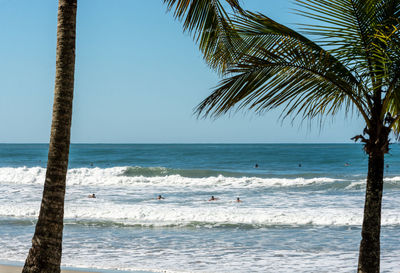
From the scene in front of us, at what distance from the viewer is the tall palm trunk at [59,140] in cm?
473

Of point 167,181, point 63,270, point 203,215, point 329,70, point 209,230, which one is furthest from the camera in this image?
point 167,181

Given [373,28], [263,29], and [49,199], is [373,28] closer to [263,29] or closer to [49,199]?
[263,29]

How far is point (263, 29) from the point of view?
15.3 feet

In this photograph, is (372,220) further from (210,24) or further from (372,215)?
(210,24)

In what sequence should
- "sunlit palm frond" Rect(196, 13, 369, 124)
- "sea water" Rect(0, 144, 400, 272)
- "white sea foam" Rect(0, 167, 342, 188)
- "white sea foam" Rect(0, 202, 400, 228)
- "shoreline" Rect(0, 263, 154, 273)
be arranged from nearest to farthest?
"sunlit palm frond" Rect(196, 13, 369, 124), "shoreline" Rect(0, 263, 154, 273), "sea water" Rect(0, 144, 400, 272), "white sea foam" Rect(0, 202, 400, 228), "white sea foam" Rect(0, 167, 342, 188)

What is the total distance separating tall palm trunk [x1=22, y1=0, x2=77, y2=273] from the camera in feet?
15.5

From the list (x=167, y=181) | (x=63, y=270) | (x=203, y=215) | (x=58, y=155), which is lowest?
(x=167, y=181)

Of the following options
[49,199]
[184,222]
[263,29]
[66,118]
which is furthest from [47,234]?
[184,222]

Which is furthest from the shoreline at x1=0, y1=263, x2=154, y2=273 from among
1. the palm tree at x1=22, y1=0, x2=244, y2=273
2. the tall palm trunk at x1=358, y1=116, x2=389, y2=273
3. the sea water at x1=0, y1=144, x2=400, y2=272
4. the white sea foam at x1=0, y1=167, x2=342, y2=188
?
the white sea foam at x1=0, y1=167, x2=342, y2=188

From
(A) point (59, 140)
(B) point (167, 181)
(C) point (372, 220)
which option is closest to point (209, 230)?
(C) point (372, 220)

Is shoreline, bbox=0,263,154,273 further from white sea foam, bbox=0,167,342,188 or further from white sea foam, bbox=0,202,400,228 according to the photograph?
white sea foam, bbox=0,167,342,188

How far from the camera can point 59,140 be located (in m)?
4.74

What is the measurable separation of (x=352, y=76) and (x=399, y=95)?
446mm

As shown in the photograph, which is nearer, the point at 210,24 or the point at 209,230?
the point at 210,24
